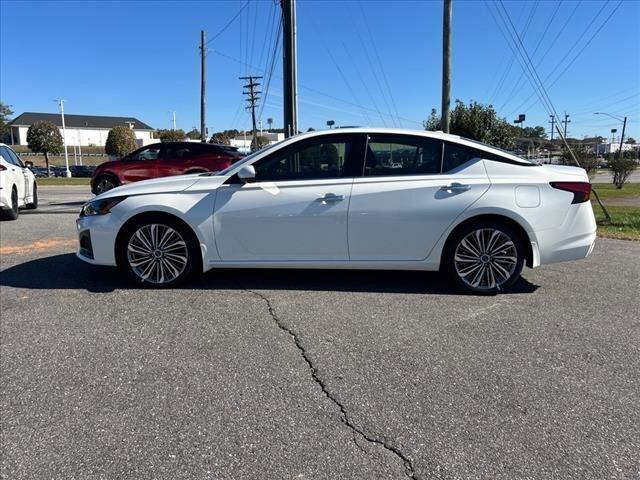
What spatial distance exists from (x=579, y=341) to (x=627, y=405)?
100 centimetres

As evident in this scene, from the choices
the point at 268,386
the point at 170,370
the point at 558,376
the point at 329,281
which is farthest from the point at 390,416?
the point at 329,281

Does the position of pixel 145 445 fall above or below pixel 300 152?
below

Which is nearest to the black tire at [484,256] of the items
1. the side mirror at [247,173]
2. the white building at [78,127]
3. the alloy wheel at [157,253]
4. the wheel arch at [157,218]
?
the side mirror at [247,173]

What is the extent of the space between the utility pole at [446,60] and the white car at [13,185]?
1197cm

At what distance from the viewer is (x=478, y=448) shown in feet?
8.73

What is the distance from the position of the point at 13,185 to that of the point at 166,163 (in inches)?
143

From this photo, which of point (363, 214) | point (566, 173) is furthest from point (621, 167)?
point (363, 214)

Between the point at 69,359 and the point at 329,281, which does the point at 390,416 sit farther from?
the point at 329,281

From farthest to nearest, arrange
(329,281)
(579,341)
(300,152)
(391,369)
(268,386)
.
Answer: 1. (329,281)
2. (300,152)
3. (579,341)
4. (391,369)
5. (268,386)

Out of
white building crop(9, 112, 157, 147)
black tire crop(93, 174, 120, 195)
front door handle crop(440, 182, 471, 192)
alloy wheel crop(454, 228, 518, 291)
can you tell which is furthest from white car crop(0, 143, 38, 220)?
white building crop(9, 112, 157, 147)

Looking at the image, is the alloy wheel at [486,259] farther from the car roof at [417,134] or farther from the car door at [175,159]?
the car door at [175,159]

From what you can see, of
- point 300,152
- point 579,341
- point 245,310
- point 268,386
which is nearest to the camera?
point 268,386

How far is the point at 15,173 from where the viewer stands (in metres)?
11.1

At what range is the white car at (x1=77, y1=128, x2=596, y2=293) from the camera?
512 cm
